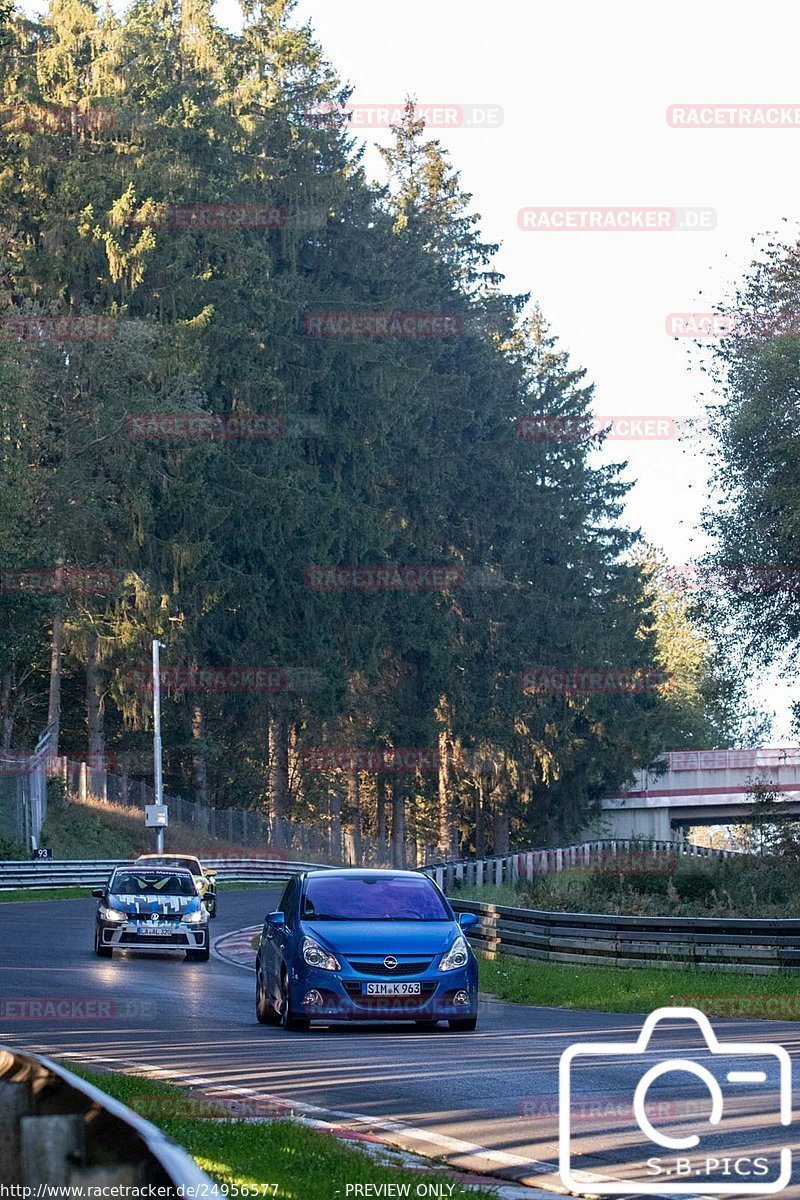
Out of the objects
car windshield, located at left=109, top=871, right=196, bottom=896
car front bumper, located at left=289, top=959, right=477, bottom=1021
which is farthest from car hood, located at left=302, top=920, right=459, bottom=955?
car windshield, located at left=109, top=871, right=196, bottom=896

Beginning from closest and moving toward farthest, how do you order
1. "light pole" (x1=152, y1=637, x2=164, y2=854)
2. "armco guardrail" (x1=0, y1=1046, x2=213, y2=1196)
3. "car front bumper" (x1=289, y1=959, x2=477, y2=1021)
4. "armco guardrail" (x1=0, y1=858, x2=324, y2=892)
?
"armco guardrail" (x1=0, y1=1046, x2=213, y2=1196), "car front bumper" (x1=289, y1=959, x2=477, y2=1021), "armco guardrail" (x1=0, y1=858, x2=324, y2=892), "light pole" (x1=152, y1=637, x2=164, y2=854)

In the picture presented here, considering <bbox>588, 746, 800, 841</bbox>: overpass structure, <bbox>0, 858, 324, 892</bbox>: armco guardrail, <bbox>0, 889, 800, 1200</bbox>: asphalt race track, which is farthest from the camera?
<bbox>588, 746, 800, 841</bbox>: overpass structure

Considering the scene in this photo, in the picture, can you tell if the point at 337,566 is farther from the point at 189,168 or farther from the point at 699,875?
the point at 699,875

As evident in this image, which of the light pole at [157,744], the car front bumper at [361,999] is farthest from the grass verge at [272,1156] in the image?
the light pole at [157,744]

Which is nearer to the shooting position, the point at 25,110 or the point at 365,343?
the point at 25,110

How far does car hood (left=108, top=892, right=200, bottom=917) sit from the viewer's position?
2862 centimetres

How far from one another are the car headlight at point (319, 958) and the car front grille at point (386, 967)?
0.48ft

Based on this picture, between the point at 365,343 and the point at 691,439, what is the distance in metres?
29.3

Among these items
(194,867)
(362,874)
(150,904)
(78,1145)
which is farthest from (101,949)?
(78,1145)

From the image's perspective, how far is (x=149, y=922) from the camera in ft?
93.6

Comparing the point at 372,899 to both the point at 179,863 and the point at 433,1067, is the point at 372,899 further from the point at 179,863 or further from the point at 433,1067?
the point at 179,863

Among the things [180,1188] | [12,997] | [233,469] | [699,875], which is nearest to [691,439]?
[699,875]

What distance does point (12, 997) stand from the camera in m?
20.1

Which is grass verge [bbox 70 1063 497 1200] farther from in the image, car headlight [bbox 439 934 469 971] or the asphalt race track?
car headlight [bbox 439 934 469 971]
